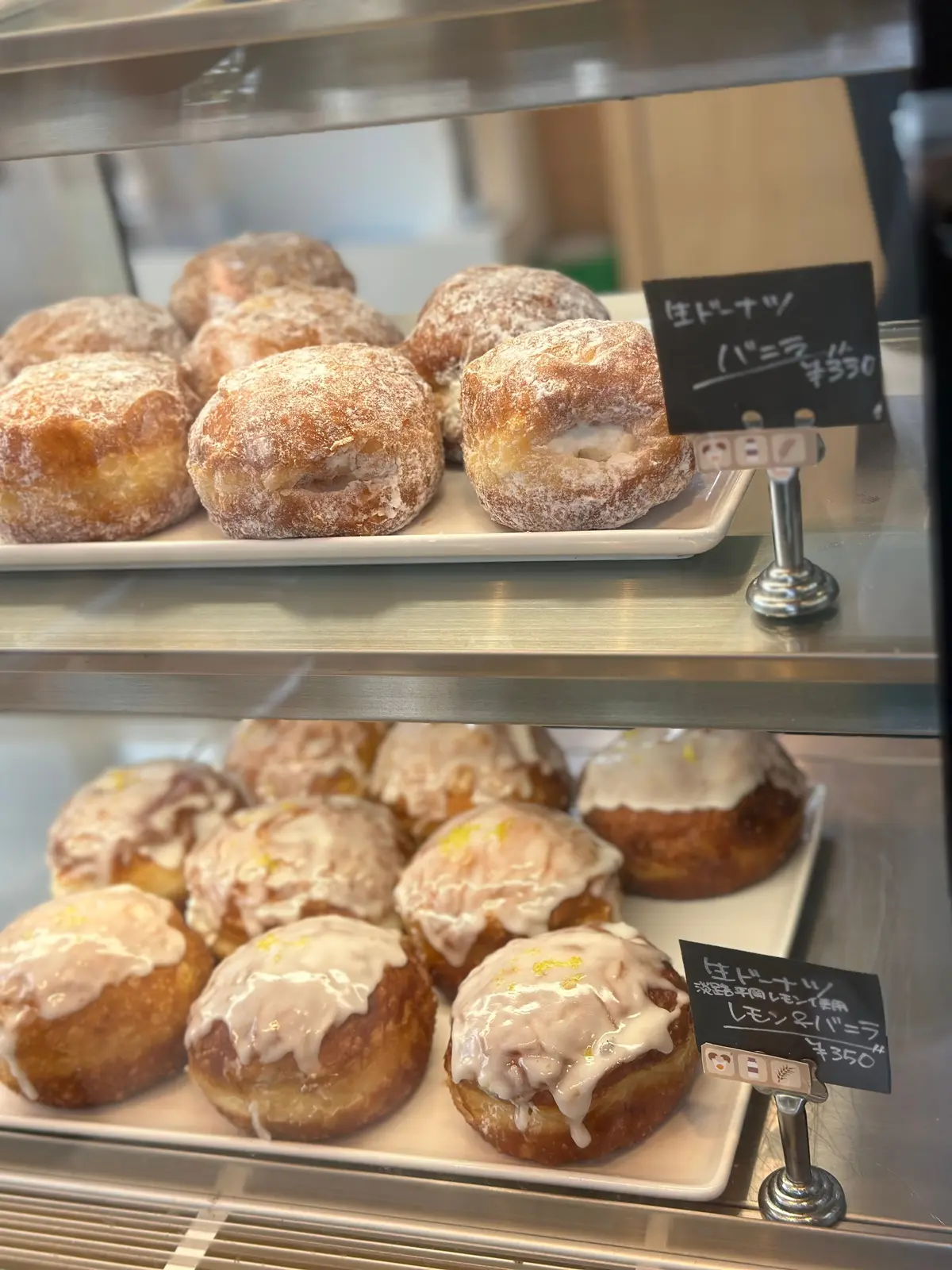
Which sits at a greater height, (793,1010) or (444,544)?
(444,544)

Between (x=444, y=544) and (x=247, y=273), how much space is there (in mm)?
581

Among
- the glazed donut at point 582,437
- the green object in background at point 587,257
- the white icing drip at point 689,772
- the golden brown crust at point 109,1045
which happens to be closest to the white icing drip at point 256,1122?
the golden brown crust at point 109,1045

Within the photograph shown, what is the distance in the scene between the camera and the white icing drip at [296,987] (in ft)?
3.60

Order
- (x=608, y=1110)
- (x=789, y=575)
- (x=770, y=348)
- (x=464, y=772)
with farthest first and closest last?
1. (x=464, y=772)
2. (x=608, y=1110)
3. (x=789, y=575)
4. (x=770, y=348)

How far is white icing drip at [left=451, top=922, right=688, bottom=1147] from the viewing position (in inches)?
40.1

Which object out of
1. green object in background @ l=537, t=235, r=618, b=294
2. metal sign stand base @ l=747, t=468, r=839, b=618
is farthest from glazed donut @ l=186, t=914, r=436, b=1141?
green object in background @ l=537, t=235, r=618, b=294

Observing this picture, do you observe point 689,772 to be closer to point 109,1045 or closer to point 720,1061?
point 720,1061

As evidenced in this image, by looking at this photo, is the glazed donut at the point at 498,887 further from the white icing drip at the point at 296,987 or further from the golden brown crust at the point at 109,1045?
the golden brown crust at the point at 109,1045

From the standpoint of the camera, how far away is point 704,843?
4.21 ft

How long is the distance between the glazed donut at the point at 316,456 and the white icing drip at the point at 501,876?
0.40m

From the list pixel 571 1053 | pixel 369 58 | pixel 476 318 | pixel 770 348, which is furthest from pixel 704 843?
pixel 369 58

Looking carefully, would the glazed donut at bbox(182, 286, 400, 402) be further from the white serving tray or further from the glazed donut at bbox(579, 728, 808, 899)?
the white serving tray

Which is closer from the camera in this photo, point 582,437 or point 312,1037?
point 582,437

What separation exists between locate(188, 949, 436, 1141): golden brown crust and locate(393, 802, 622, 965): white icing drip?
0.31 ft
